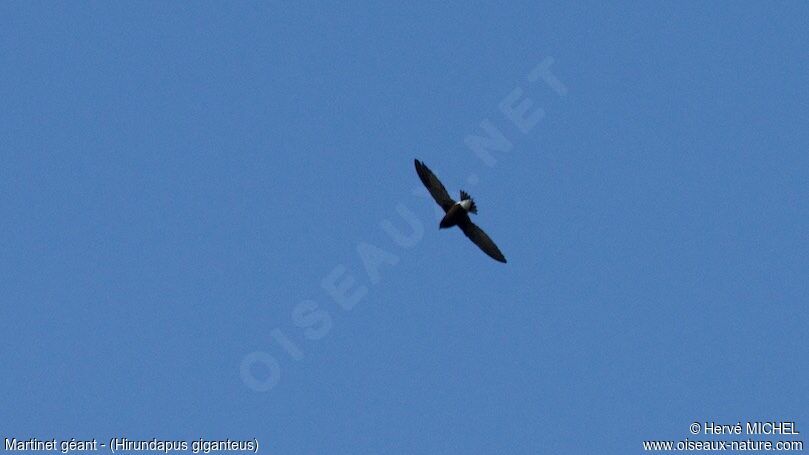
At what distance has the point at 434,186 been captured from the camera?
2002 inches

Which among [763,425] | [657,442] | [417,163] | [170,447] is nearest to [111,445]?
[170,447]

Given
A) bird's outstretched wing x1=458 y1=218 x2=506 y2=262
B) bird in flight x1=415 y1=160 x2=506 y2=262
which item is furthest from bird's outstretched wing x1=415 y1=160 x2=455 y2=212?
bird's outstretched wing x1=458 y1=218 x2=506 y2=262

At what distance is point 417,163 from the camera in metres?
50.9

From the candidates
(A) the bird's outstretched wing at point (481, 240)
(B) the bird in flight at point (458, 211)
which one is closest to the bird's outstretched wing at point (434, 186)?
(B) the bird in flight at point (458, 211)

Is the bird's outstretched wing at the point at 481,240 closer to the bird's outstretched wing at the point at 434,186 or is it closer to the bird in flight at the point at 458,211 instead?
the bird in flight at the point at 458,211

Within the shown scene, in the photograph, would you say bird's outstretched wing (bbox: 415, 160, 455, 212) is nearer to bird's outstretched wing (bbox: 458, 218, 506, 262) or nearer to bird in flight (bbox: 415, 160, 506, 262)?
bird in flight (bbox: 415, 160, 506, 262)

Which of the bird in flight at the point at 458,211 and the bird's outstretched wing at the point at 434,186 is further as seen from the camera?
the bird's outstretched wing at the point at 434,186

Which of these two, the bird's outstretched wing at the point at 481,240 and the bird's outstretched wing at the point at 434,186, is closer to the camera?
the bird's outstretched wing at the point at 434,186

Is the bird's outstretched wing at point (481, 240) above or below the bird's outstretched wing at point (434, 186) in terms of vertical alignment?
below

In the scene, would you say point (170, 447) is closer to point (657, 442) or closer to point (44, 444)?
point (44, 444)

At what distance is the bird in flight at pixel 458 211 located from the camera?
50.4 m

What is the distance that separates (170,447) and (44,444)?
4.27 meters

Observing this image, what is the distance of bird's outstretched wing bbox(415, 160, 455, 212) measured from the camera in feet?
167

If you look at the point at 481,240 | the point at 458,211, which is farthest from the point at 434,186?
the point at 481,240
